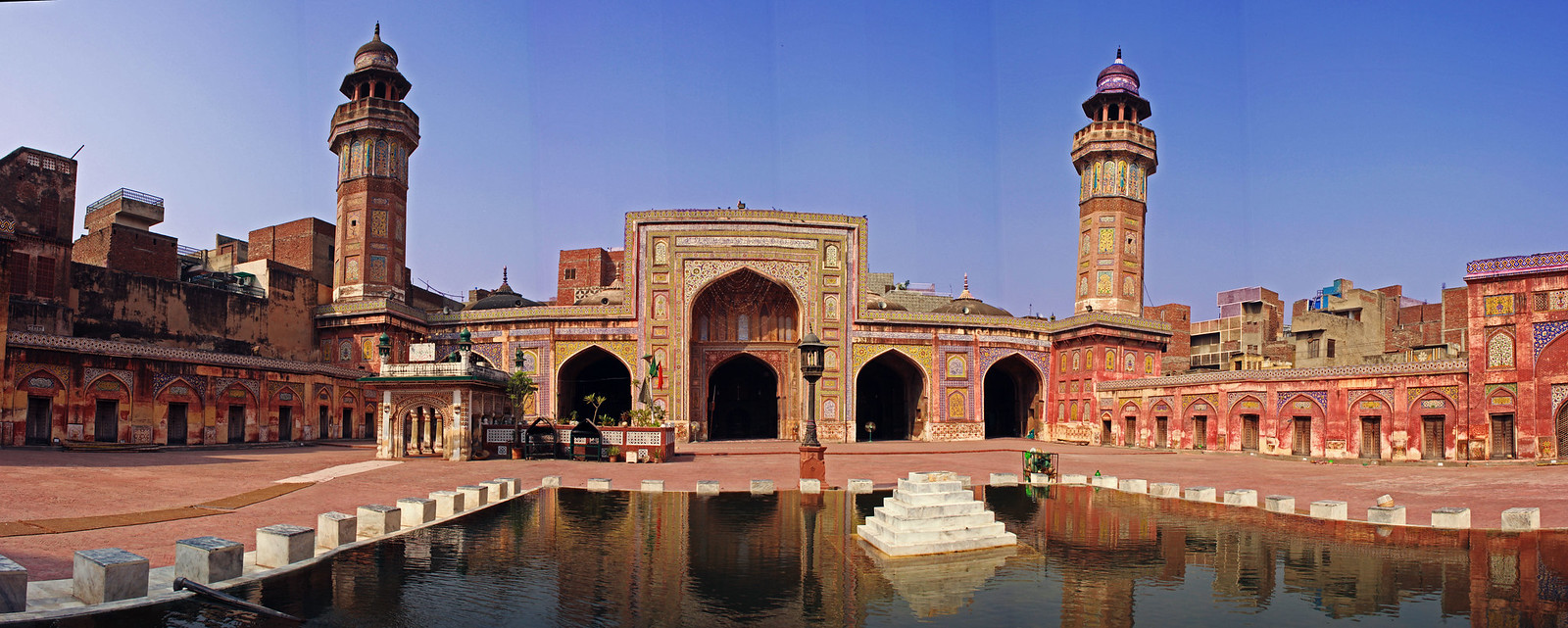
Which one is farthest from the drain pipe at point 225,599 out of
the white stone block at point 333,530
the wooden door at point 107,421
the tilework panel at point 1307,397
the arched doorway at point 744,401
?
the arched doorway at point 744,401

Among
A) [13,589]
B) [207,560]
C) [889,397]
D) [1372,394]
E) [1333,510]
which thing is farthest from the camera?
[889,397]

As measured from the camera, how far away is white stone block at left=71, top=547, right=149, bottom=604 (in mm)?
7148

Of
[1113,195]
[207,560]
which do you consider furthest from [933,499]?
[1113,195]

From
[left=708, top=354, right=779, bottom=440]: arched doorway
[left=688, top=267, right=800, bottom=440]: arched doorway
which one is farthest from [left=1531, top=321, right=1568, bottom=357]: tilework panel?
[left=708, top=354, right=779, bottom=440]: arched doorway

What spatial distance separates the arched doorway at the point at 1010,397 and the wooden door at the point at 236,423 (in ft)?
90.7

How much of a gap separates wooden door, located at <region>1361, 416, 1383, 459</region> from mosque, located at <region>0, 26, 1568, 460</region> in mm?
58

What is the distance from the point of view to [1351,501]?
52.6 ft

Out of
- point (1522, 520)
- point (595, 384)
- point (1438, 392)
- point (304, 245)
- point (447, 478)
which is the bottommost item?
point (447, 478)

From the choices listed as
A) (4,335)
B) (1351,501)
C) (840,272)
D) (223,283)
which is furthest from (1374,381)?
(223,283)

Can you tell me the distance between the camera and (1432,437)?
25.0 metres

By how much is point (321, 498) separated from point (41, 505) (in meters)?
3.45

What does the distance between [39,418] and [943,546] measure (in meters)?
→ 23.8

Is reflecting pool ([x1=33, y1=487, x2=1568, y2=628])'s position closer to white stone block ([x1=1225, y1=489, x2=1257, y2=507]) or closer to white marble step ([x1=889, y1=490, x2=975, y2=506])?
white marble step ([x1=889, y1=490, x2=975, y2=506])

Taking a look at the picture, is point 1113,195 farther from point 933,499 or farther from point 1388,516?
point 933,499
